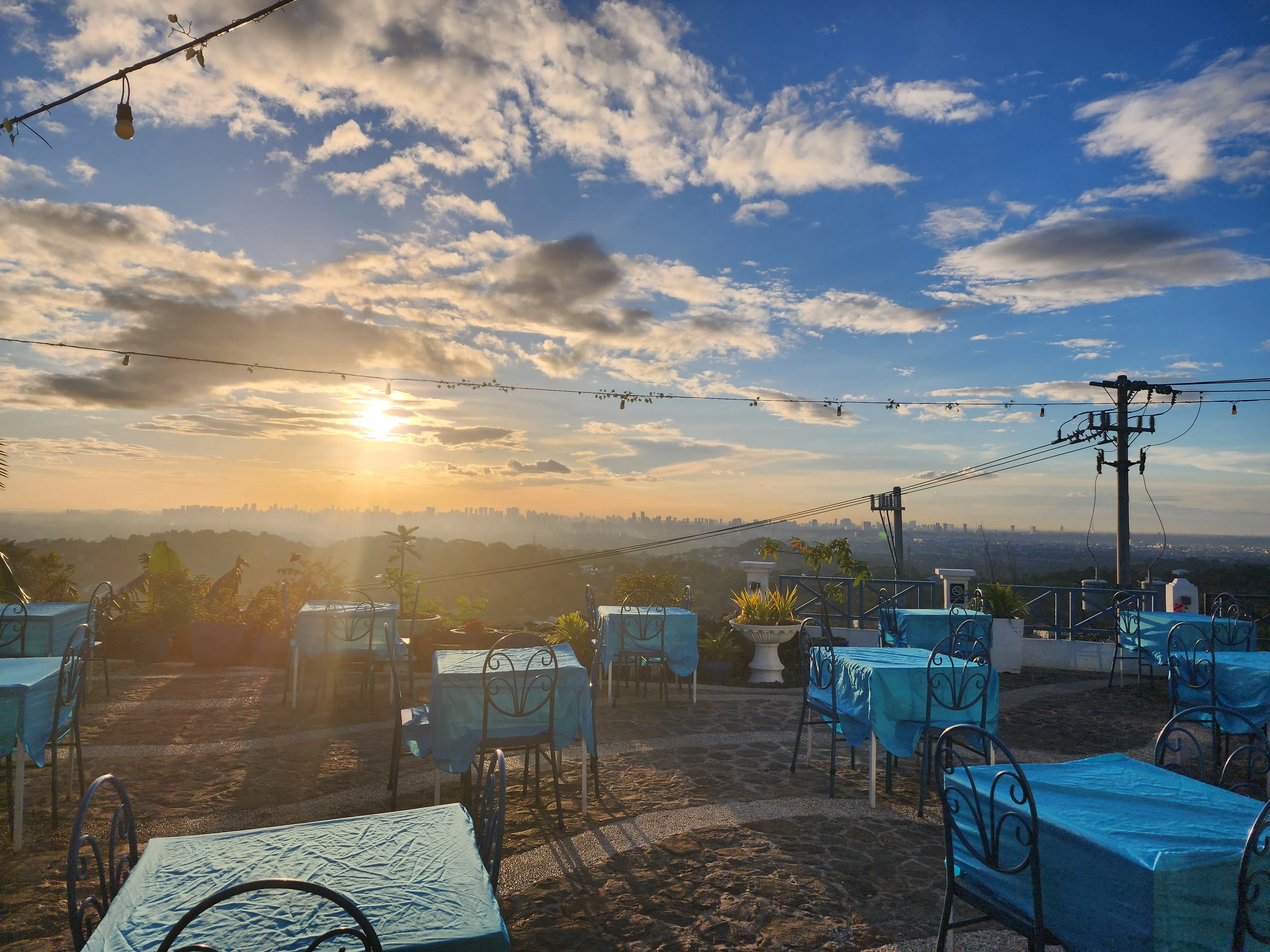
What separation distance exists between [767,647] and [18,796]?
734 centimetres

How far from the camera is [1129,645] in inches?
325

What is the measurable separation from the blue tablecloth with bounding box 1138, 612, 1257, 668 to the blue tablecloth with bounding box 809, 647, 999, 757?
12.9 ft

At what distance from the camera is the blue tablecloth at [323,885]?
4.74 ft

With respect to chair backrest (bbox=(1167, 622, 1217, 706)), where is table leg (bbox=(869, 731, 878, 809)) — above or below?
below

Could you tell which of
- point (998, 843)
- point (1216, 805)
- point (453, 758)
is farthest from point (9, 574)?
point (1216, 805)

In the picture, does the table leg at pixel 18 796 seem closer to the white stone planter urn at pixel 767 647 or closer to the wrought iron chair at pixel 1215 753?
the wrought iron chair at pixel 1215 753

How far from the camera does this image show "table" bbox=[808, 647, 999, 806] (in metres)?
4.25

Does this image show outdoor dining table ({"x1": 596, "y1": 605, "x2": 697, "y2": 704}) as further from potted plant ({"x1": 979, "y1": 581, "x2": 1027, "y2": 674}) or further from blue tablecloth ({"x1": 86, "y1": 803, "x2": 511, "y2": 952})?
blue tablecloth ({"x1": 86, "y1": 803, "x2": 511, "y2": 952})

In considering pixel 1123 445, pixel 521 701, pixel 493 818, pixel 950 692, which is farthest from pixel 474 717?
pixel 1123 445

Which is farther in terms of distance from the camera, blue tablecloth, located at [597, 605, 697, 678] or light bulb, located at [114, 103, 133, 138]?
blue tablecloth, located at [597, 605, 697, 678]

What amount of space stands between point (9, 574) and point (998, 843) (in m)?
A: 11.3

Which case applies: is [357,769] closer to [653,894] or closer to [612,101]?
[653,894]

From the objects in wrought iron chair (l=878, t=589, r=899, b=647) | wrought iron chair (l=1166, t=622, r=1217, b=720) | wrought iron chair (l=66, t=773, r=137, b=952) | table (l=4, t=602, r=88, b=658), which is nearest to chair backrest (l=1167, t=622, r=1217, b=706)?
wrought iron chair (l=1166, t=622, r=1217, b=720)

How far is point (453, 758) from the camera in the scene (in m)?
4.06
